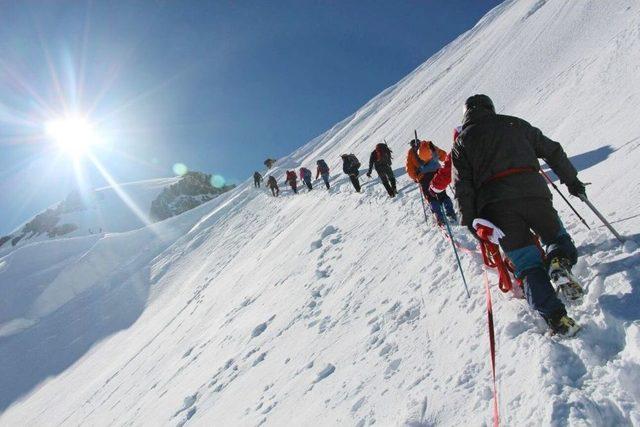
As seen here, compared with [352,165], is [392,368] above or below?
below

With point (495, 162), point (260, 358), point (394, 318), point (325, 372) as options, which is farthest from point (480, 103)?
point (260, 358)

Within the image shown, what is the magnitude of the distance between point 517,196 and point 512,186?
10cm

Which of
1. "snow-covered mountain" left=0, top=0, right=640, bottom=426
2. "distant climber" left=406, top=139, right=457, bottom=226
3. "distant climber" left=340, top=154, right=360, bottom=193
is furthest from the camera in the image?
"distant climber" left=340, top=154, right=360, bottom=193

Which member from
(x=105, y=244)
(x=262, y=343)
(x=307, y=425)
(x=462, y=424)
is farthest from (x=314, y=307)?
(x=105, y=244)

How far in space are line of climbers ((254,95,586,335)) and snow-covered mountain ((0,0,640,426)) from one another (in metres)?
0.40

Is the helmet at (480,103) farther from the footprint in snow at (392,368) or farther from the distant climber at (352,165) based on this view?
the distant climber at (352,165)

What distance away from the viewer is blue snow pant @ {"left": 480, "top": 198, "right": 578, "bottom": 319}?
3.53 m

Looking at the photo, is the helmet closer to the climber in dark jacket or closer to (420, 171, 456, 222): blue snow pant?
the climber in dark jacket

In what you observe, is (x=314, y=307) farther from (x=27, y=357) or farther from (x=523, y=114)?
(x=27, y=357)

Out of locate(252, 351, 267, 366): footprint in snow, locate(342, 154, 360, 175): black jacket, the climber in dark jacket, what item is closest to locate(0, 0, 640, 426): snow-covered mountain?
locate(252, 351, 267, 366): footprint in snow

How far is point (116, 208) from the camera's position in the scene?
115 meters

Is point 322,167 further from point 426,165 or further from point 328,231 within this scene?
point 426,165

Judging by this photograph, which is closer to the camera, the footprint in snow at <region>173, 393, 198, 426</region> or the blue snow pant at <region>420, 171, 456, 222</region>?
the footprint in snow at <region>173, 393, 198, 426</region>

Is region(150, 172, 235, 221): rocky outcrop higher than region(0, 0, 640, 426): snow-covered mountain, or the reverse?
region(150, 172, 235, 221): rocky outcrop
